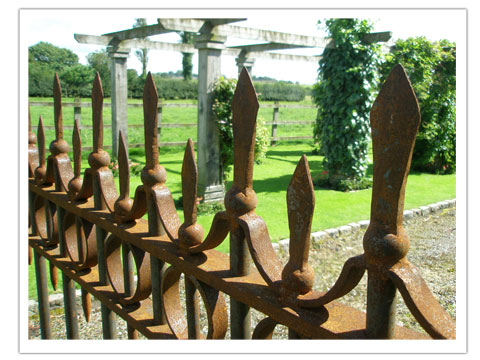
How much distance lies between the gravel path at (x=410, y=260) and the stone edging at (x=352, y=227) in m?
0.07

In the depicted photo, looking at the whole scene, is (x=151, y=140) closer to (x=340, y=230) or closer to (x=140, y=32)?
(x=340, y=230)

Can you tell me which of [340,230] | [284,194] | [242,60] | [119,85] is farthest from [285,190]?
[242,60]

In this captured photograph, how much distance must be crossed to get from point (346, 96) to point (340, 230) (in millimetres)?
3506

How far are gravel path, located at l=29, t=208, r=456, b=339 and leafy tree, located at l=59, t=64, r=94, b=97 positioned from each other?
10.5m

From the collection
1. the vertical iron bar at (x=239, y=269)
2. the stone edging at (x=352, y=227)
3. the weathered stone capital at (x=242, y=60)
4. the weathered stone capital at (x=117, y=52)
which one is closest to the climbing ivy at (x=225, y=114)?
the stone edging at (x=352, y=227)

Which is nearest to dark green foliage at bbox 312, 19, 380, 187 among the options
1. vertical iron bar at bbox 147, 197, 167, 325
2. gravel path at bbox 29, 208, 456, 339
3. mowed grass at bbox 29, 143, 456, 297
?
mowed grass at bbox 29, 143, 456, 297

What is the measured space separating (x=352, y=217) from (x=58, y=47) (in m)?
7.99

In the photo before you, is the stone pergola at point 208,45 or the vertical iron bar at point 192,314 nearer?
the vertical iron bar at point 192,314

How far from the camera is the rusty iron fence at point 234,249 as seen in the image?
25.6 inches

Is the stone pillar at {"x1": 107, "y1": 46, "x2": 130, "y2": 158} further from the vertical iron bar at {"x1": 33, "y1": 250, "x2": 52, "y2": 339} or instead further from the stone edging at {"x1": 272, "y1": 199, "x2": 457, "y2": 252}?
the vertical iron bar at {"x1": 33, "y1": 250, "x2": 52, "y2": 339}

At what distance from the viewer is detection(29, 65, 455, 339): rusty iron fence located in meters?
0.65

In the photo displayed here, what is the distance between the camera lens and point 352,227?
5.49 metres

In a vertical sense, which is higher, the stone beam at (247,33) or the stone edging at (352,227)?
the stone beam at (247,33)

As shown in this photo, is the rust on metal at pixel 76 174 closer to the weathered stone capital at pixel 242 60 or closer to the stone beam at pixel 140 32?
the stone beam at pixel 140 32
